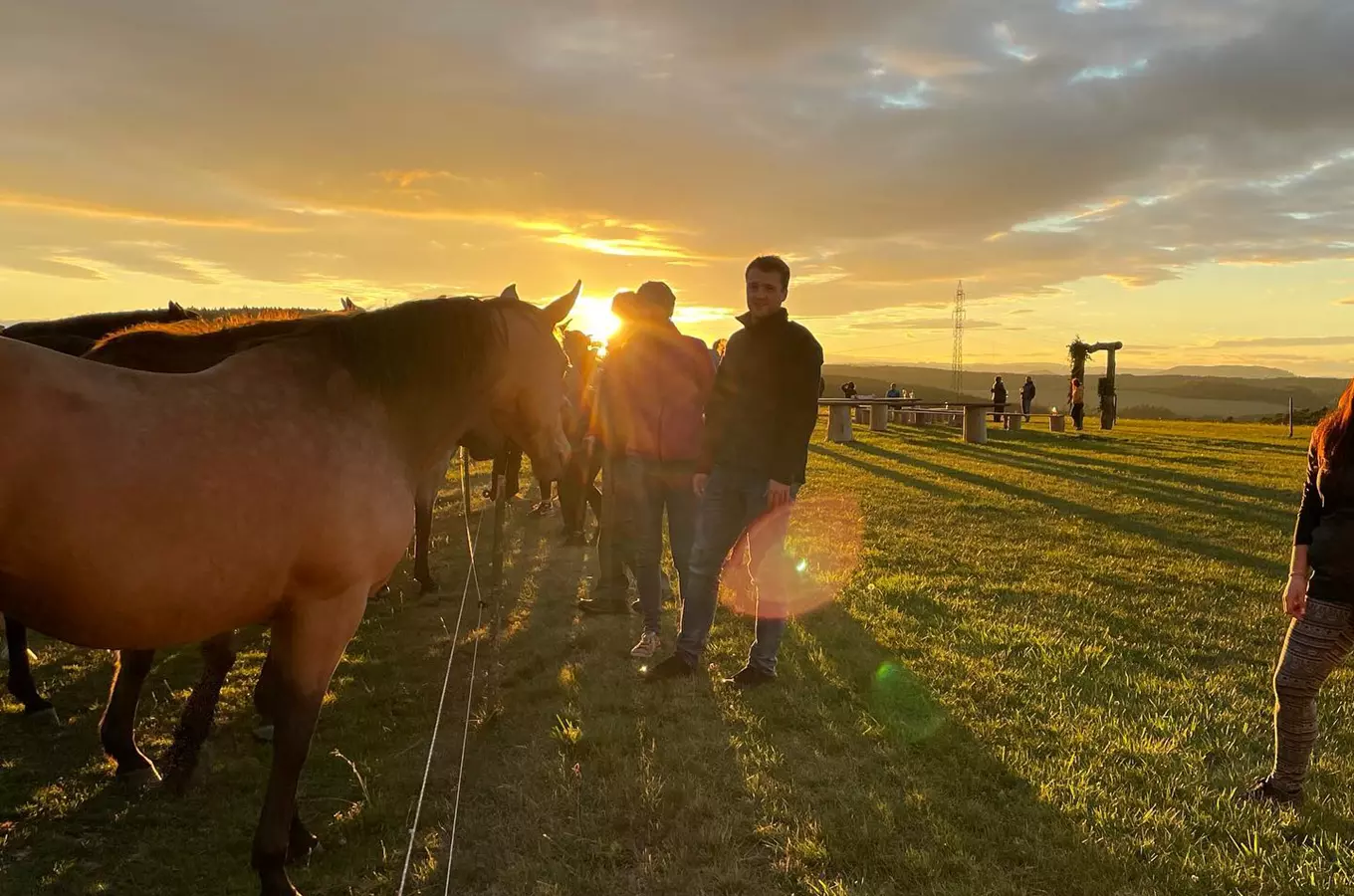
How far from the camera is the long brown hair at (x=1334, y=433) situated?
3102 mm

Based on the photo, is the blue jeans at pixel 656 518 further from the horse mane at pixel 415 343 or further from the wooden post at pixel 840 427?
the wooden post at pixel 840 427

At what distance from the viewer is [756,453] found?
4512 millimetres

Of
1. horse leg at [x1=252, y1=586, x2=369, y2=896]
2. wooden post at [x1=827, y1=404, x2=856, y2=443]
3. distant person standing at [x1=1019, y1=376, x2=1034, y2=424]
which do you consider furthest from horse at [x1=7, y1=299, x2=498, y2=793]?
distant person standing at [x1=1019, y1=376, x2=1034, y2=424]

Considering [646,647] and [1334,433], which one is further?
[646,647]

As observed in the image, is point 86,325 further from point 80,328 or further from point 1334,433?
point 1334,433

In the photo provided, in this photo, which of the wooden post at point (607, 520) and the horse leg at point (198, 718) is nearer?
the horse leg at point (198, 718)

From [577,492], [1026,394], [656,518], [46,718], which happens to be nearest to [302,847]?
[46,718]

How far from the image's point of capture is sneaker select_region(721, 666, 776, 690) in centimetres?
473

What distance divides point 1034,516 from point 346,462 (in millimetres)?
9948

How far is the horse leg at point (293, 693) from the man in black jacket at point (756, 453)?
2402 millimetres

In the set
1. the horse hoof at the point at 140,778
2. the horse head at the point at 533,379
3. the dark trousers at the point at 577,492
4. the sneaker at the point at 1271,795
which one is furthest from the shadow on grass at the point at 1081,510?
the horse hoof at the point at 140,778

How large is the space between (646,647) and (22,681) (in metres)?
3.82

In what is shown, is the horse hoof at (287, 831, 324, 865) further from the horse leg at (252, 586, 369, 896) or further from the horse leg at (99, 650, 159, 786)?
the horse leg at (99, 650, 159, 786)

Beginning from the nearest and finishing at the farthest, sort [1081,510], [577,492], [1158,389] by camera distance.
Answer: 1. [577,492]
2. [1081,510]
3. [1158,389]
